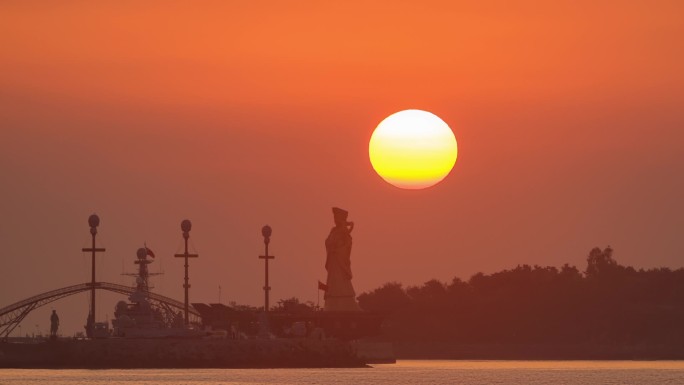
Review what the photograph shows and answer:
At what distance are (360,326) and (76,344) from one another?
37412mm

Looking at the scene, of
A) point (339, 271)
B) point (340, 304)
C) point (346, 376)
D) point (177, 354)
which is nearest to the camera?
point (346, 376)

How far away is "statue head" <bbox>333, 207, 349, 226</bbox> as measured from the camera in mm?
198125

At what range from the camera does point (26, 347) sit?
176 meters

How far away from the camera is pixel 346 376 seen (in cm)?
16075

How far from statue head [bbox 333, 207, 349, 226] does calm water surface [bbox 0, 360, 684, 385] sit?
1896cm

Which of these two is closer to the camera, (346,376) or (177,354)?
(346,376)

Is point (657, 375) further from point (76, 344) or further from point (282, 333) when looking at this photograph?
point (76, 344)

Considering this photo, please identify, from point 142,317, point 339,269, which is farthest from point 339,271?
point 142,317

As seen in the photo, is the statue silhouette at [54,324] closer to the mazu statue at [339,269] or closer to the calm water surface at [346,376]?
the calm water surface at [346,376]

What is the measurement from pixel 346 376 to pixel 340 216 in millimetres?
39933

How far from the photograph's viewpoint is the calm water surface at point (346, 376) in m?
150

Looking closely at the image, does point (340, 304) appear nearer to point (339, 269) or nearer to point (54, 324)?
point (339, 269)

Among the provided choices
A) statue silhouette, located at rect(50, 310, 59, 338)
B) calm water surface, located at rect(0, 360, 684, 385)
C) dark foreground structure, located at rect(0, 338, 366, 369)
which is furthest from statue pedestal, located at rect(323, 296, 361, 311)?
statue silhouette, located at rect(50, 310, 59, 338)

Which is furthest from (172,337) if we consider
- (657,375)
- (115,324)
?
(657,375)
